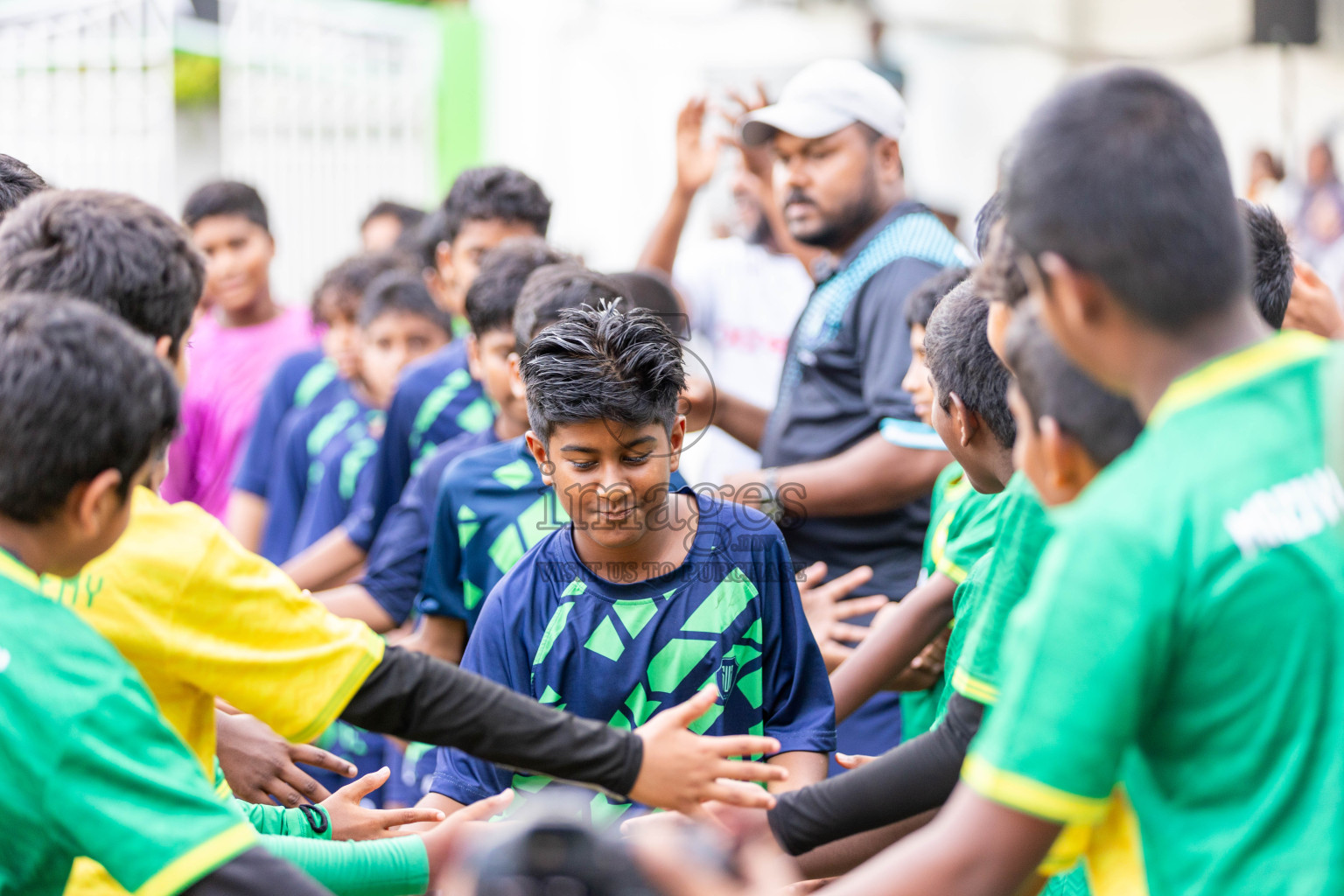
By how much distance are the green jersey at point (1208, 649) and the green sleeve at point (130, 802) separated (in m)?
0.99

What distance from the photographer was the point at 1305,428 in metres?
1.61

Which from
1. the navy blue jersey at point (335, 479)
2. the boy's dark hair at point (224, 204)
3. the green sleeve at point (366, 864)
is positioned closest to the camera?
the green sleeve at point (366, 864)

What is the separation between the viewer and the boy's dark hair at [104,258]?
220 cm

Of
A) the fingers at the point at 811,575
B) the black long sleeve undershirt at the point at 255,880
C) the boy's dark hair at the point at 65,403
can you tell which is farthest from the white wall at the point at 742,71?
the black long sleeve undershirt at the point at 255,880

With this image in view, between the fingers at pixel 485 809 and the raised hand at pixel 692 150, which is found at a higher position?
the raised hand at pixel 692 150

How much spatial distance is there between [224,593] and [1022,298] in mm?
1239

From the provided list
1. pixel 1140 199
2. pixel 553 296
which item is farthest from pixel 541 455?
pixel 1140 199

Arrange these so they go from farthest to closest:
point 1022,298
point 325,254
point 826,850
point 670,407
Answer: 1. point 325,254
2. point 670,407
3. point 826,850
4. point 1022,298

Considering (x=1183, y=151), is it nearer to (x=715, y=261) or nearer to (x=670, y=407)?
(x=670, y=407)

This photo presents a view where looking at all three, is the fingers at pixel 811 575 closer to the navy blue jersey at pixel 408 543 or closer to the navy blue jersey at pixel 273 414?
the navy blue jersey at pixel 408 543

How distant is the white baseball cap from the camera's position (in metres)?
4.54

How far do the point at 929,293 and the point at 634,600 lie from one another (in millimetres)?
1446

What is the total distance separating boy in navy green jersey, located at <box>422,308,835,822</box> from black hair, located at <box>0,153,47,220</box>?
1.10 meters

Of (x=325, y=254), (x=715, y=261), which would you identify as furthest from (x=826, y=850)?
(x=325, y=254)
